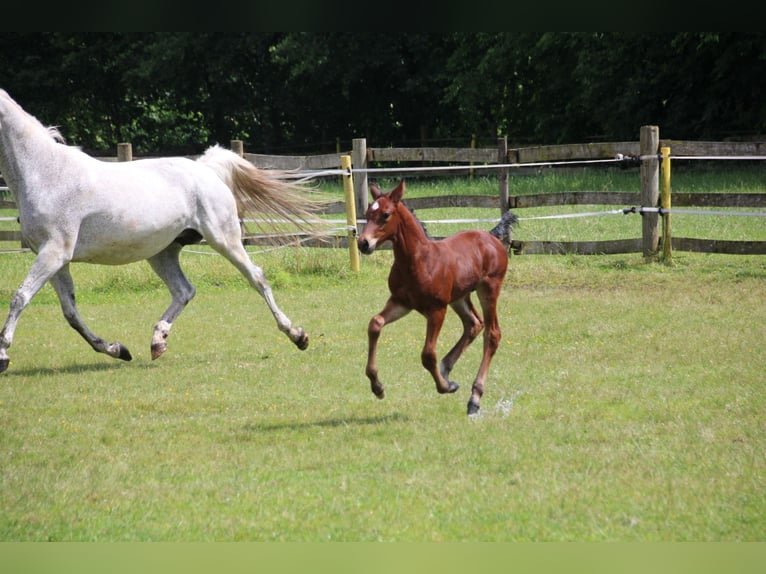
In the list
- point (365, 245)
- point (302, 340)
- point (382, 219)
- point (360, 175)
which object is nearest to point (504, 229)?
point (382, 219)

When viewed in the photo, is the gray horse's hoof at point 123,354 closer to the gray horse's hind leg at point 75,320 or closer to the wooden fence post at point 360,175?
the gray horse's hind leg at point 75,320

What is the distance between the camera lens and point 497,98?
41906 millimetres

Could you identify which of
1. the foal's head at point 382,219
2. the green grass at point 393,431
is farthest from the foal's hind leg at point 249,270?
the foal's head at point 382,219

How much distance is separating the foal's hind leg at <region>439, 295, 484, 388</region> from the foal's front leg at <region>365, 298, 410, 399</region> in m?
0.58

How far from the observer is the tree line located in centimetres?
3291

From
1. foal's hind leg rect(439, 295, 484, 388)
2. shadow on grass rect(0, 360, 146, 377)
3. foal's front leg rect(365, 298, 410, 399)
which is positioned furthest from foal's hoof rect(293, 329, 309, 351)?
foal's front leg rect(365, 298, 410, 399)

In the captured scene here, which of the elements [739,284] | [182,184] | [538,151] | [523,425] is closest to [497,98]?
[538,151]

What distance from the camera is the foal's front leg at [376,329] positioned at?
259 inches

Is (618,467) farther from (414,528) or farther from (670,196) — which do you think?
(670,196)

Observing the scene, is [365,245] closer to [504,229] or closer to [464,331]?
[464,331]

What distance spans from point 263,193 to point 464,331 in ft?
12.9

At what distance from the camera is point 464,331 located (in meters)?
7.21

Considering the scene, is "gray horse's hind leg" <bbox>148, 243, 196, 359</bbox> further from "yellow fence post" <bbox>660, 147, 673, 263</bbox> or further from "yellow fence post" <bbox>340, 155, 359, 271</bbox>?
"yellow fence post" <bbox>660, 147, 673, 263</bbox>

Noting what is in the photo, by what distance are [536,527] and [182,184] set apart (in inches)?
220
